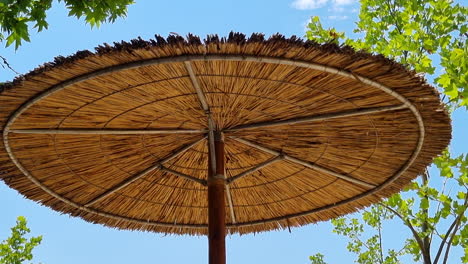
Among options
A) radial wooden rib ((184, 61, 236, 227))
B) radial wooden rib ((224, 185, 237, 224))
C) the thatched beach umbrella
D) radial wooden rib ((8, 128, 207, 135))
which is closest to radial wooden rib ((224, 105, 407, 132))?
the thatched beach umbrella

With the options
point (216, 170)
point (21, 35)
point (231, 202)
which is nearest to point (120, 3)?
point (21, 35)

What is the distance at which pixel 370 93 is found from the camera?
3.17 metres

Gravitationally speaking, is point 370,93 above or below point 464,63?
below

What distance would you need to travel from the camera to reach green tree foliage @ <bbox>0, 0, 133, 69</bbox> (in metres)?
2.92

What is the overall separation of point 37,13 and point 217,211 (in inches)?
64.8

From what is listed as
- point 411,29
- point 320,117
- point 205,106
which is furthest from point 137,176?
point 411,29

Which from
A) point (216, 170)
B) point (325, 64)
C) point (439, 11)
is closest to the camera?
point (325, 64)

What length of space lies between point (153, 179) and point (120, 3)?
1.51m

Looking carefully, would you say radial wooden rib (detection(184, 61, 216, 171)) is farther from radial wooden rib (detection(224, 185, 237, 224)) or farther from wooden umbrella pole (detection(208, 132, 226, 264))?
radial wooden rib (detection(224, 185, 237, 224))

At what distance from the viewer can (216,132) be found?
370cm

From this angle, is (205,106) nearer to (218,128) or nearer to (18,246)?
(218,128)

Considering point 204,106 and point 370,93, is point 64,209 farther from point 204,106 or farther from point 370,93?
point 370,93

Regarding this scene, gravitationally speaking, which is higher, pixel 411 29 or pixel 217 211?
pixel 411 29

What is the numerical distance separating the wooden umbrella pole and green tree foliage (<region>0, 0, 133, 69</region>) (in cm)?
107
